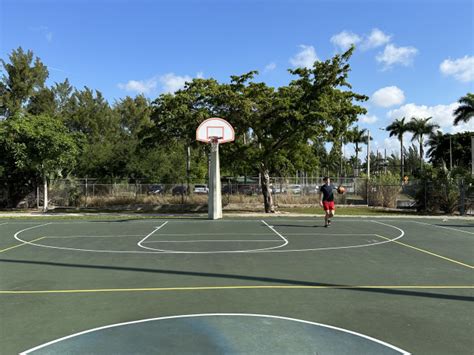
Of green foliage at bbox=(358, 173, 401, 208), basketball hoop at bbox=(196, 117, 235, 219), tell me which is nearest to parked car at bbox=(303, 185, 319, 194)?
green foliage at bbox=(358, 173, 401, 208)

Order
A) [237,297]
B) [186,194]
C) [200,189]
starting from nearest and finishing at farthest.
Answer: [237,297], [186,194], [200,189]

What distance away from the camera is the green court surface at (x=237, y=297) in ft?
15.7

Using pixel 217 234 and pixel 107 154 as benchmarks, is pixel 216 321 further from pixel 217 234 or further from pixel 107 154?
pixel 107 154

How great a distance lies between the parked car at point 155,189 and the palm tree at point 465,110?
128 feet

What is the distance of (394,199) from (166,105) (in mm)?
19417

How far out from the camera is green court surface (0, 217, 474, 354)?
15.7ft

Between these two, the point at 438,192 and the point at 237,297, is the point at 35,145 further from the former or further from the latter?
the point at 438,192

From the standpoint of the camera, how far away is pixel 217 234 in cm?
1555

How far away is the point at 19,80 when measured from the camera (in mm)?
47562

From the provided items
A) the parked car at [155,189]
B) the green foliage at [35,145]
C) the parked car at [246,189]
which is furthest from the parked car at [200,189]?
the green foliage at [35,145]

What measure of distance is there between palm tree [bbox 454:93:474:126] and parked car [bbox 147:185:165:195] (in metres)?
38.9


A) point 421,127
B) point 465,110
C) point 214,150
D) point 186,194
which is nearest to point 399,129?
point 421,127

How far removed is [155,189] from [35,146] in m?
9.53

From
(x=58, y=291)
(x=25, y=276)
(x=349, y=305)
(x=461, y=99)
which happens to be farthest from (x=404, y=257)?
(x=461, y=99)
